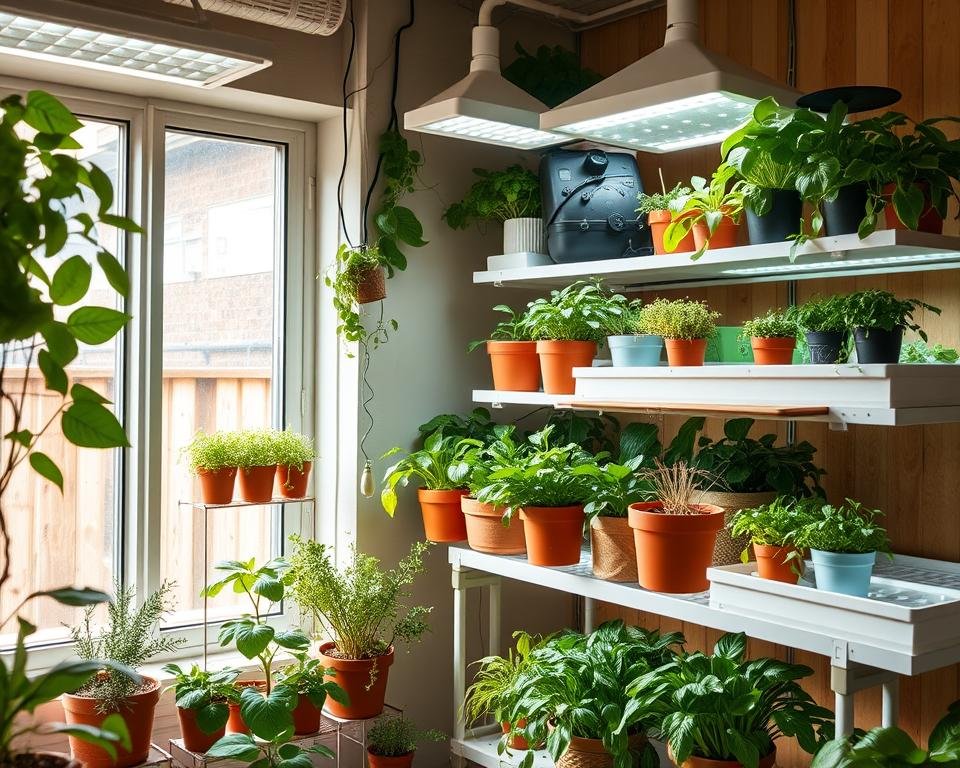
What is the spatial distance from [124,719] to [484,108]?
1.73 meters

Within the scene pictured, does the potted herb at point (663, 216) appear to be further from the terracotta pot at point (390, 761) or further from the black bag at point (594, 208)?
the terracotta pot at point (390, 761)

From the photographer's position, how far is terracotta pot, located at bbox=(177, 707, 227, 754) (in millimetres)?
2703

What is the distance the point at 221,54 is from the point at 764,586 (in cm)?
171

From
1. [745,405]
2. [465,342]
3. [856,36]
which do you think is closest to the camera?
[745,405]

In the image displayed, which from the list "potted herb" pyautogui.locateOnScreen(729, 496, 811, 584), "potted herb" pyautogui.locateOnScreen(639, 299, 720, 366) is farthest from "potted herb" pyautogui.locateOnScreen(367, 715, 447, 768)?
"potted herb" pyautogui.locateOnScreen(639, 299, 720, 366)

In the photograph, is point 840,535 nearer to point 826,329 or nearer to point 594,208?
point 826,329

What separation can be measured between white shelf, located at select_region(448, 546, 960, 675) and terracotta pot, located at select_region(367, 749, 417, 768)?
0.58 m

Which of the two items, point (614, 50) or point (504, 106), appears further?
point (614, 50)

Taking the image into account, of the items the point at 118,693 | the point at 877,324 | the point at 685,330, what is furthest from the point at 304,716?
the point at 877,324

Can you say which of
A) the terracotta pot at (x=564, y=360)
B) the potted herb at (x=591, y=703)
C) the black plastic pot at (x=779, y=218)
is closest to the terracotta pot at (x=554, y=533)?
the potted herb at (x=591, y=703)

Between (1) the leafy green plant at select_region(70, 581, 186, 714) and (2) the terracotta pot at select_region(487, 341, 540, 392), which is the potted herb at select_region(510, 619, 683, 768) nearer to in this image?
(2) the terracotta pot at select_region(487, 341, 540, 392)

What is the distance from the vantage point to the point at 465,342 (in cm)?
350

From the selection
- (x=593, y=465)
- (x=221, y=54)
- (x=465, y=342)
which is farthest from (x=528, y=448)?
(x=221, y=54)

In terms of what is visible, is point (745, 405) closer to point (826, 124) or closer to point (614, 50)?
point (826, 124)
